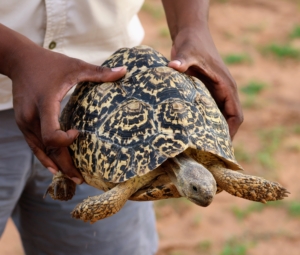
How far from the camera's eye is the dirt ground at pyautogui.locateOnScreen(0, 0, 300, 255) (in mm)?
5027

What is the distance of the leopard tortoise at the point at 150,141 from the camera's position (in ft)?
7.82

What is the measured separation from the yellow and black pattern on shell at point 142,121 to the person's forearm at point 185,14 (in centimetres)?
33

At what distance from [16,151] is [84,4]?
0.75 m

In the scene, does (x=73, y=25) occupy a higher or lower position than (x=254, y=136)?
higher

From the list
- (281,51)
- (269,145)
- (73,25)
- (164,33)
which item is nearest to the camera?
(73,25)

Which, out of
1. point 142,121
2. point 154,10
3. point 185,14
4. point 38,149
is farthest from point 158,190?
point 154,10

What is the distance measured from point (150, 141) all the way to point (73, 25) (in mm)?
746

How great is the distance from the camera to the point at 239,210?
17.5ft

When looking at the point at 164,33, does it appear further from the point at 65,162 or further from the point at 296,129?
the point at 65,162

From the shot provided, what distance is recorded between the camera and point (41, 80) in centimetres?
236

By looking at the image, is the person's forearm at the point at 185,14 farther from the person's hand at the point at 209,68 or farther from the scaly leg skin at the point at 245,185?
the scaly leg skin at the point at 245,185

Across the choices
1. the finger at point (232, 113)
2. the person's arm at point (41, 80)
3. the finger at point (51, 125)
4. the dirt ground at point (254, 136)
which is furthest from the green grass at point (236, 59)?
the finger at point (51, 125)

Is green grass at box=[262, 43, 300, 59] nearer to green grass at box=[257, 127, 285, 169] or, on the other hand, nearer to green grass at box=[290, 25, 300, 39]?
green grass at box=[290, 25, 300, 39]

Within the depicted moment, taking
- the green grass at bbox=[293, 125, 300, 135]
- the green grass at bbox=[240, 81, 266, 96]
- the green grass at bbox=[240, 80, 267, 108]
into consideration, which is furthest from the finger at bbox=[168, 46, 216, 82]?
the green grass at bbox=[240, 81, 266, 96]
